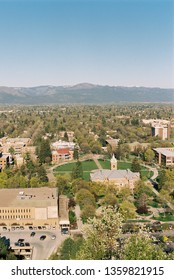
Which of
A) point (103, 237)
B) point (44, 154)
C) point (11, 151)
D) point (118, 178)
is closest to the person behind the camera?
point (103, 237)

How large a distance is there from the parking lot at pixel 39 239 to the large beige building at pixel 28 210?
0.09 metres

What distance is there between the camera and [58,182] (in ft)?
20.8

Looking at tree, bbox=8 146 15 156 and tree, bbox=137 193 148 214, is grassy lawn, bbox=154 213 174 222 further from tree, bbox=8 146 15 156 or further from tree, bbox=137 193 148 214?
tree, bbox=8 146 15 156

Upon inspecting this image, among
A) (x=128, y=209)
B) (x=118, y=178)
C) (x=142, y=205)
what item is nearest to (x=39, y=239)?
(x=128, y=209)

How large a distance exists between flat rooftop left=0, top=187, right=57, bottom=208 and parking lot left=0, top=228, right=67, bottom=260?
352 millimetres

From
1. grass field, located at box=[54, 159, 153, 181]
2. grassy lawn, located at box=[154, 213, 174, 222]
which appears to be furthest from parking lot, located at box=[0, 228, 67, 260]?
grass field, located at box=[54, 159, 153, 181]

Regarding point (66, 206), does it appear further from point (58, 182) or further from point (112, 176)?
point (112, 176)

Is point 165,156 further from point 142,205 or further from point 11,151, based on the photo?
point 11,151

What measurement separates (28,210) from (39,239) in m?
0.38

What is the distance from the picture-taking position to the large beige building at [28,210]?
174 inches

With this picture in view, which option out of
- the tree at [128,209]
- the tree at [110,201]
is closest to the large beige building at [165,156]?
the tree at [110,201]

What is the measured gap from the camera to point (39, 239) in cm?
432

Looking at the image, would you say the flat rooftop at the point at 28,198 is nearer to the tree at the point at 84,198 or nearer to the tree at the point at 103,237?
the tree at the point at 84,198
